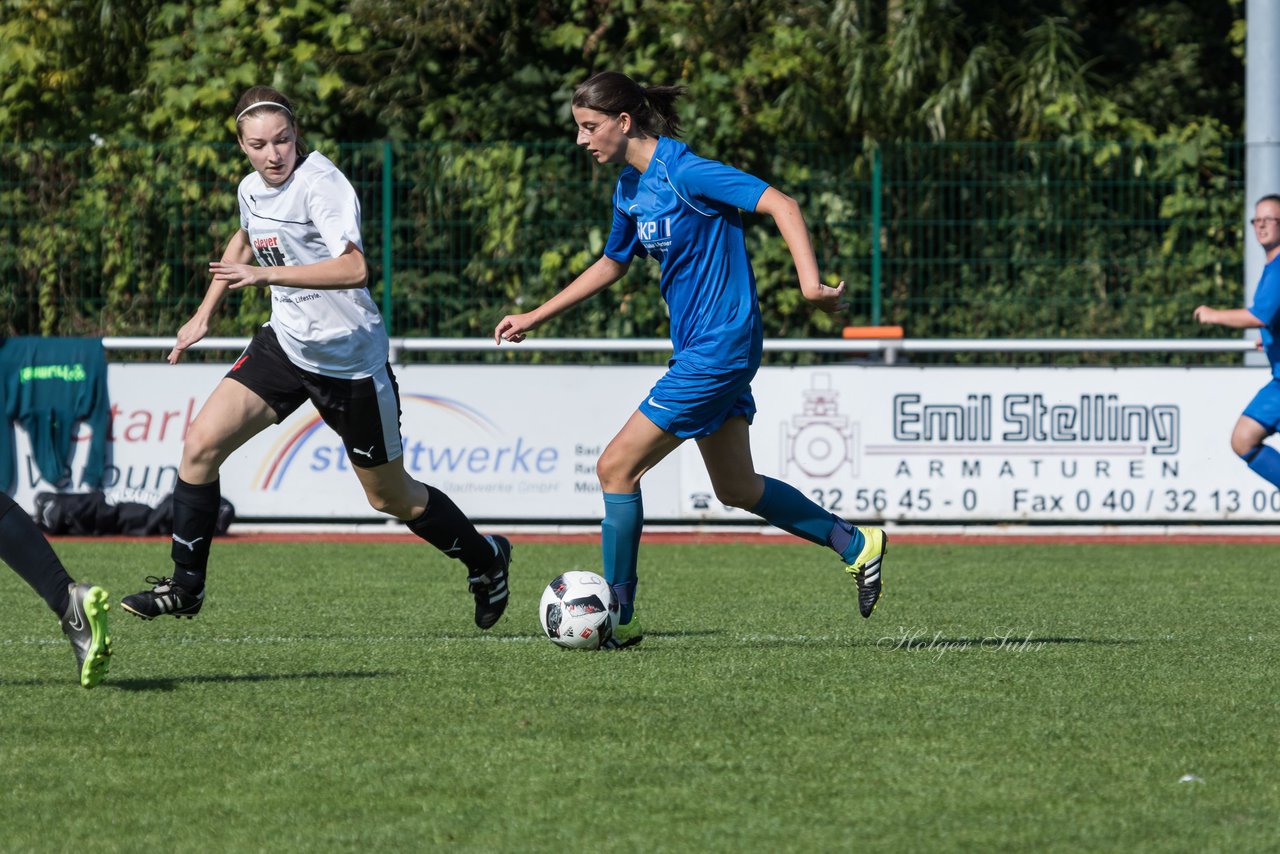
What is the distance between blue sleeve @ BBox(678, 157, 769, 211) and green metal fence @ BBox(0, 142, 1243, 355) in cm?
662

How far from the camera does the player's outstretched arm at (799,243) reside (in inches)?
234

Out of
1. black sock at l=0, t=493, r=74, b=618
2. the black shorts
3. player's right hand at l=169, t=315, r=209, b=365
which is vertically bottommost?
black sock at l=0, t=493, r=74, b=618

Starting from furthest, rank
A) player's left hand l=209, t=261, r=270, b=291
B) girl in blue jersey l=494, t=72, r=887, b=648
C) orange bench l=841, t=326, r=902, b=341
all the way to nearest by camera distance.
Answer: orange bench l=841, t=326, r=902, b=341, girl in blue jersey l=494, t=72, r=887, b=648, player's left hand l=209, t=261, r=270, b=291

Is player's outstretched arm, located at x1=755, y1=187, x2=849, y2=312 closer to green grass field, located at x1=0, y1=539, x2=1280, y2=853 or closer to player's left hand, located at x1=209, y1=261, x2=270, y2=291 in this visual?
green grass field, located at x1=0, y1=539, x2=1280, y2=853

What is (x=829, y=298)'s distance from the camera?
19.6 feet

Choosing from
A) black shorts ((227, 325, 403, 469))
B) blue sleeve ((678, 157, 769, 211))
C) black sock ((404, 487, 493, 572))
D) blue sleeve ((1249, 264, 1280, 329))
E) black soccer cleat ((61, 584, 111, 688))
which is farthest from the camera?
blue sleeve ((1249, 264, 1280, 329))

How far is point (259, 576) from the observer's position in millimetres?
9492

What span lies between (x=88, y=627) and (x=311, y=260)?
1.70 metres

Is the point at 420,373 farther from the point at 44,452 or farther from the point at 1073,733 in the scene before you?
the point at 1073,733

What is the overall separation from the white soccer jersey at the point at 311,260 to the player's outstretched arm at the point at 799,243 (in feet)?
4.65

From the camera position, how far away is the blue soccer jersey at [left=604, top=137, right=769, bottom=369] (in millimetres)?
6254

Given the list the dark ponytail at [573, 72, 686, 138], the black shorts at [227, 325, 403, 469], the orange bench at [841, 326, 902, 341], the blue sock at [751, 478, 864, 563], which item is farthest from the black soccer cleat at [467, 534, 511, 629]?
the orange bench at [841, 326, 902, 341]

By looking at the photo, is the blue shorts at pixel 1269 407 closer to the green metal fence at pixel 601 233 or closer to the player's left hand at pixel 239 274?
the green metal fence at pixel 601 233

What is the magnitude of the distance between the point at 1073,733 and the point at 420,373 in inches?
311
